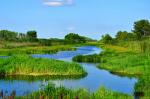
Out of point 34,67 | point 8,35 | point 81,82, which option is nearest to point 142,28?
point 8,35

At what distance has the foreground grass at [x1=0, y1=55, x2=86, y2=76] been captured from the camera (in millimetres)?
42281

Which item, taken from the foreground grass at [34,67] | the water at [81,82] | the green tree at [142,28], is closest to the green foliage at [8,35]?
the green tree at [142,28]

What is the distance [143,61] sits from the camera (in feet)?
162

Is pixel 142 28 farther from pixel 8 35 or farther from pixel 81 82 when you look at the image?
pixel 81 82

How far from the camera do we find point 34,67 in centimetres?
4266

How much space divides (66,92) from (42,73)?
62.6 feet

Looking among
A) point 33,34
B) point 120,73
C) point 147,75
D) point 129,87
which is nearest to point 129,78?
point 120,73

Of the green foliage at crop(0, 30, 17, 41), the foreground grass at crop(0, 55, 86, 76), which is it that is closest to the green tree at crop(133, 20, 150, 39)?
the green foliage at crop(0, 30, 17, 41)

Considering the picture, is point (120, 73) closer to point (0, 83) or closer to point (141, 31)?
point (0, 83)

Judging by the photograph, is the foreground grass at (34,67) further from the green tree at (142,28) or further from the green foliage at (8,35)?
the green tree at (142,28)

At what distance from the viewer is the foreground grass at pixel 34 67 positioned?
42.3m

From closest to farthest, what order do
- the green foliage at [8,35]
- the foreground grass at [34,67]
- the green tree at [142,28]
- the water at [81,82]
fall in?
the water at [81,82] < the foreground grass at [34,67] < the green foliage at [8,35] < the green tree at [142,28]

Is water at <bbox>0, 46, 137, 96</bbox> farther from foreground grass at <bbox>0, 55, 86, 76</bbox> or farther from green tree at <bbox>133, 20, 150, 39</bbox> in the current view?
green tree at <bbox>133, 20, 150, 39</bbox>

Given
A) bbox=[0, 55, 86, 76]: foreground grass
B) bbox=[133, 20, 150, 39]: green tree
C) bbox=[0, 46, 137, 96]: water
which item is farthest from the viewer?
bbox=[133, 20, 150, 39]: green tree
